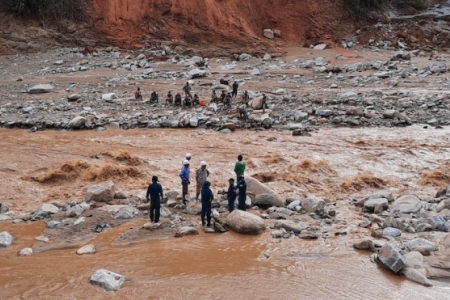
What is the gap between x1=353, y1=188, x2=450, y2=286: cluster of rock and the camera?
283 inches

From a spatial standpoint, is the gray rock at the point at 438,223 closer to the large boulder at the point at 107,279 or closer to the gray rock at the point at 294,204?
the gray rock at the point at 294,204

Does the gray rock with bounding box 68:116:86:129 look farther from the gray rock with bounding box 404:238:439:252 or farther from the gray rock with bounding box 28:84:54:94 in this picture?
the gray rock with bounding box 404:238:439:252

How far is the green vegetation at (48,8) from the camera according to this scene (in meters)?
30.1

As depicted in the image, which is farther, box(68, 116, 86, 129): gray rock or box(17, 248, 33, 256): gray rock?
box(68, 116, 86, 129): gray rock

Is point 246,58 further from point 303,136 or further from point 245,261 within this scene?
point 245,261

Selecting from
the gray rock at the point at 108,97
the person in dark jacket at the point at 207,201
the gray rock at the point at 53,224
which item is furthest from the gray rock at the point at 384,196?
the gray rock at the point at 108,97

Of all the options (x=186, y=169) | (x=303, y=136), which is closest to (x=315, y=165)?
(x=303, y=136)

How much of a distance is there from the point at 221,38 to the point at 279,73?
6.62m

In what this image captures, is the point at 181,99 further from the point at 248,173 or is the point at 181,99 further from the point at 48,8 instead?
the point at 48,8

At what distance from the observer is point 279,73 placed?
79.4 feet

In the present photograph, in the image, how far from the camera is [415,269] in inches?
281

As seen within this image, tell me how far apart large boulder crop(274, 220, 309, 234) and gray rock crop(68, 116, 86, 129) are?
9708mm

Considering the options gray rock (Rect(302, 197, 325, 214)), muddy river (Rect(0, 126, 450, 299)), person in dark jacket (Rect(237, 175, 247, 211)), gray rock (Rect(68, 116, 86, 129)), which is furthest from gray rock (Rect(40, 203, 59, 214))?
gray rock (Rect(68, 116, 86, 129))

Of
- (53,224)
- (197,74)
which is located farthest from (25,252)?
(197,74)
